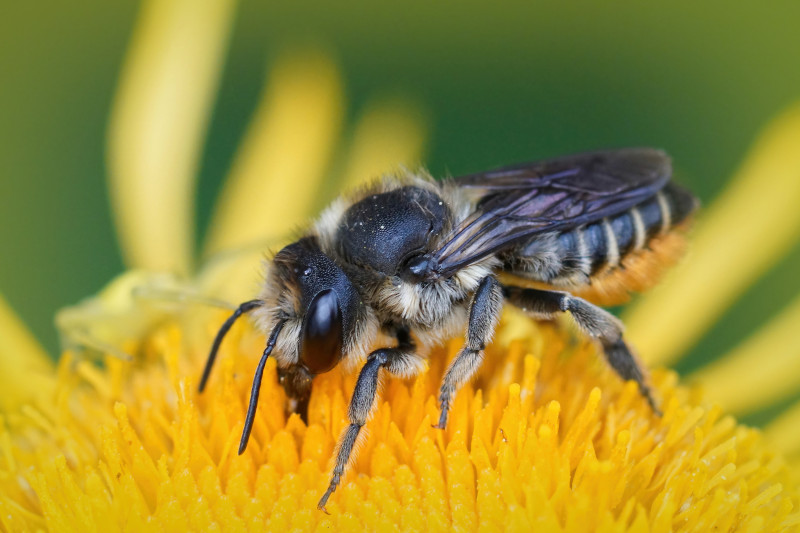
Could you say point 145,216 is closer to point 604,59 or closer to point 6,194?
point 6,194

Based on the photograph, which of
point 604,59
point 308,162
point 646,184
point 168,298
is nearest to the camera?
point 646,184

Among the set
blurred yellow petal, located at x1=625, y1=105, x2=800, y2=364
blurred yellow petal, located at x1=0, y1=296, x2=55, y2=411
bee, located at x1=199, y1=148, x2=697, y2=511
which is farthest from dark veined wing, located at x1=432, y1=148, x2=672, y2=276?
blurred yellow petal, located at x1=0, y1=296, x2=55, y2=411

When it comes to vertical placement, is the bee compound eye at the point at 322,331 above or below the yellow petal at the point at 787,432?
A: above

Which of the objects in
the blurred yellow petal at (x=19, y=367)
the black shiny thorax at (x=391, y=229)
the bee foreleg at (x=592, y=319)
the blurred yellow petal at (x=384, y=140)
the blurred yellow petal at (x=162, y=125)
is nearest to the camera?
the black shiny thorax at (x=391, y=229)

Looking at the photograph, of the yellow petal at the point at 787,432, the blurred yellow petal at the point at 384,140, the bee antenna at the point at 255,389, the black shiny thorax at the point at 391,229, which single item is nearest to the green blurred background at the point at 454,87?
the blurred yellow petal at the point at 384,140

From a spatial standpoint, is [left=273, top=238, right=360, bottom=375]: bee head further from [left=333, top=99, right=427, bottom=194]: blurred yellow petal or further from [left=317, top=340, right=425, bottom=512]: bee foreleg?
[left=333, top=99, right=427, bottom=194]: blurred yellow petal

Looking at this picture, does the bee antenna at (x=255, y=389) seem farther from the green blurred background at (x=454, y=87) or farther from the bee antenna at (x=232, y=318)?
the green blurred background at (x=454, y=87)

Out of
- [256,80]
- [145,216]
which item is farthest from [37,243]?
[256,80]
